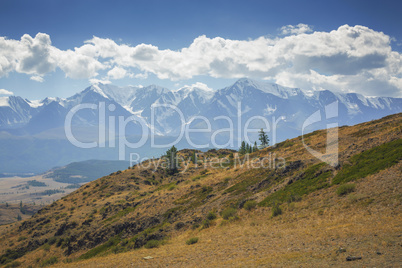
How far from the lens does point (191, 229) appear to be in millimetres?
30547

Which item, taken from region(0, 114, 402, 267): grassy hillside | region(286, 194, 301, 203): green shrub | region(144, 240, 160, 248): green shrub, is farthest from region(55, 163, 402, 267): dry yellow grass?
region(144, 240, 160, 248): green shrub

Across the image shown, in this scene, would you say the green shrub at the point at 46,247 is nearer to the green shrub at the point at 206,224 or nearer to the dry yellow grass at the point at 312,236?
the dry yellow grass at the point at 312,236

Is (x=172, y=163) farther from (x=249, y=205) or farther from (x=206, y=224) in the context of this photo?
(x=249, y=205)

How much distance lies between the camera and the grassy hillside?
52.7 ft

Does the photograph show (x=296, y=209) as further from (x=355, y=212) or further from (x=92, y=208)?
(x=92, y=208)

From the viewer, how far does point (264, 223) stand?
24094 millimetres

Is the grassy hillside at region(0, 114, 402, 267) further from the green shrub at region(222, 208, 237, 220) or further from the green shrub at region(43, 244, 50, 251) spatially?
the green shrub at region(43, 244, 50, 251)

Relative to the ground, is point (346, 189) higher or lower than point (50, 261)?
higher

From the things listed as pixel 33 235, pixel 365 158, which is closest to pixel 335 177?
pixel 365 158

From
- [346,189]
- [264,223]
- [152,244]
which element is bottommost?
[152,244]

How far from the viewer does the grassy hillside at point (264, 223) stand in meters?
16.1

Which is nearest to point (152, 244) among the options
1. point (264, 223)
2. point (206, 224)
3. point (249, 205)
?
point (206, 224)

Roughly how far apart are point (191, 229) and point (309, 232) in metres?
15.6

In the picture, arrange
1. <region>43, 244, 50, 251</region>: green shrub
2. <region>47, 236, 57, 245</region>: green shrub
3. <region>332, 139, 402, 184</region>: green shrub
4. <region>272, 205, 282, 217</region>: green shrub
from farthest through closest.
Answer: <region>47, 236, 57, 245</region>: green shrub, <region>43, 244, 50, 251</region>: green shrub, <region>272, 205, 282, 217</region>: green shrub, <region>332, 139, 402, 184</region>: green shrub
